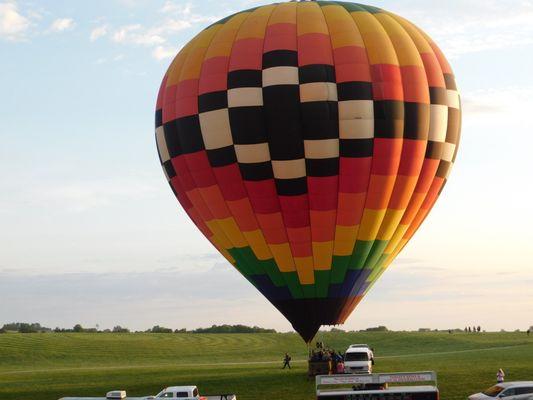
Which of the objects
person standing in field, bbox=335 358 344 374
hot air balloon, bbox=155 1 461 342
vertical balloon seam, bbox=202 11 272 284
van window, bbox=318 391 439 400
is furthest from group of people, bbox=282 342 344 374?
van window, bbox=318 391 439 400

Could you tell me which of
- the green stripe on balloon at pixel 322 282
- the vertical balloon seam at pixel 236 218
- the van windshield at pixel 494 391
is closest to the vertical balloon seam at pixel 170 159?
the vertical balloon seam at pixel 236 218

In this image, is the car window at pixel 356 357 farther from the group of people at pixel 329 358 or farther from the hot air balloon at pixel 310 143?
the hot air balloon at pixel 310 143

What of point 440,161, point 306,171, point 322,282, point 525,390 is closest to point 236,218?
point 306,171

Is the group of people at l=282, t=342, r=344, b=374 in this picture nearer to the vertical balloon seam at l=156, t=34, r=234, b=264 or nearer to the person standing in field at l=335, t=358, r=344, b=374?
the person standing in field at l=335, t=358, r=344, b=374

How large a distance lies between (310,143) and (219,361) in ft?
145

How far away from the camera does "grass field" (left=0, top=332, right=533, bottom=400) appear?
4328 centimetres

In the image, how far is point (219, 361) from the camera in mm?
75875

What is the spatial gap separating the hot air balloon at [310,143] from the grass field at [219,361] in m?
6.31

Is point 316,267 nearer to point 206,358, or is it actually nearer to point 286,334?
point 206,358

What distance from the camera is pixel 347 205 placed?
36.6 meters

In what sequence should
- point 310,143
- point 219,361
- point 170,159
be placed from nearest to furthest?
point 310,143, point 170,159, point 219,361

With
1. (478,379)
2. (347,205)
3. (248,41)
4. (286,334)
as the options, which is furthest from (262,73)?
(286,334)

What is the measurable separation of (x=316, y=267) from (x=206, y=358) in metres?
46.7

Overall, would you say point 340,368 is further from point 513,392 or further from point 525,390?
point 525,390
